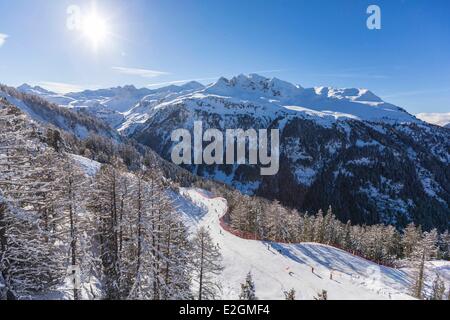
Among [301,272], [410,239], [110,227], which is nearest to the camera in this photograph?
[110,227]

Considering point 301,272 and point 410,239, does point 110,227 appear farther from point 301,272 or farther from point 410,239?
point 410,239

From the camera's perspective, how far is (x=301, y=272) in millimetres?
44688

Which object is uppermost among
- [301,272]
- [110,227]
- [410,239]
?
[110,227]

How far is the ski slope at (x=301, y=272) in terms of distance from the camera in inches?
1451

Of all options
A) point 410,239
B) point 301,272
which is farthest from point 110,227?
point 410,239

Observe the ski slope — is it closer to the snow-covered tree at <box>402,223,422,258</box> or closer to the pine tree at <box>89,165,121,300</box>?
the pine tree at <box>89,165,121,300</box>

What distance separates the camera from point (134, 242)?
86.7 ft

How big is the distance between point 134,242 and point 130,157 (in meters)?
153

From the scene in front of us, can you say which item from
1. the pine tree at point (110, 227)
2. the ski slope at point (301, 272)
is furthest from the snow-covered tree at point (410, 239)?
the pine tree at point (110, 227)

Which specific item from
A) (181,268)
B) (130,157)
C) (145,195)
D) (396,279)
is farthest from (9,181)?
(130,157)

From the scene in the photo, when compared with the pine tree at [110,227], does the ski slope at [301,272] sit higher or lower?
lower

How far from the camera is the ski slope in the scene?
36.8 meters

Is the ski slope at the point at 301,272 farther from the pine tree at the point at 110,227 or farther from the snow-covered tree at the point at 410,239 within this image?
the snow-covered tree at the point at 410,239

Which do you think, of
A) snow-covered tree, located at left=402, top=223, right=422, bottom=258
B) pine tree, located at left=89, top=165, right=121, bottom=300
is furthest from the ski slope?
snow-covered tree, located at left=402, top=223, right=422, bottom=258
